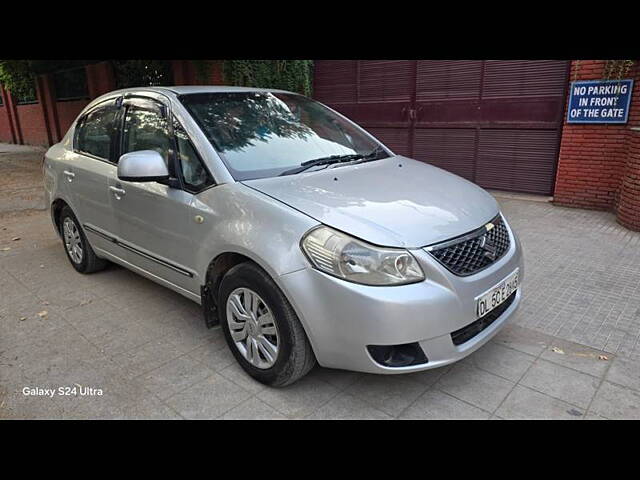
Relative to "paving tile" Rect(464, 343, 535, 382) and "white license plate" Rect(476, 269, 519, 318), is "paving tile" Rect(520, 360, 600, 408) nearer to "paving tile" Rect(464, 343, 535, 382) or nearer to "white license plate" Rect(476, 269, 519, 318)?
"paving tile" Rect(464, 343, 535, 382)

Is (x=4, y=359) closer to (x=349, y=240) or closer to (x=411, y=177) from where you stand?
(x=349, y=240)

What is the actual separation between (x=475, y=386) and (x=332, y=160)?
1702 mm

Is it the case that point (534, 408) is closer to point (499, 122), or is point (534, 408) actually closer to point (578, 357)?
point (578, 357)

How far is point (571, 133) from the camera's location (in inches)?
256

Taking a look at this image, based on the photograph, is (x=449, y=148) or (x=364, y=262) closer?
(x=364, y=262)

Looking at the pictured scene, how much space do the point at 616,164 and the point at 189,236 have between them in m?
5.80

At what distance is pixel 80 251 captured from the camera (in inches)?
178

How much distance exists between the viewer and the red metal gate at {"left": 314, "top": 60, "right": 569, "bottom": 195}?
7094mm

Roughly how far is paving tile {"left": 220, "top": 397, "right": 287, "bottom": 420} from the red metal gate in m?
6.26

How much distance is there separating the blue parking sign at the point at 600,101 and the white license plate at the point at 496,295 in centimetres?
448

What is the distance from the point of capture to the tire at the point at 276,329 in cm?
247

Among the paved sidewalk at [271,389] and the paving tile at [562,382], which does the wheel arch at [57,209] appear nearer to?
the paved sidewalk at [271,389]

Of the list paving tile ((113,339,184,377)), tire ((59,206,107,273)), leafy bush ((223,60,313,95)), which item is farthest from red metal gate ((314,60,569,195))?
paving tile ((113,339,184,377))

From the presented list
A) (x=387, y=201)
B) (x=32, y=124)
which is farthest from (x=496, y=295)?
(x=32, y=124)
